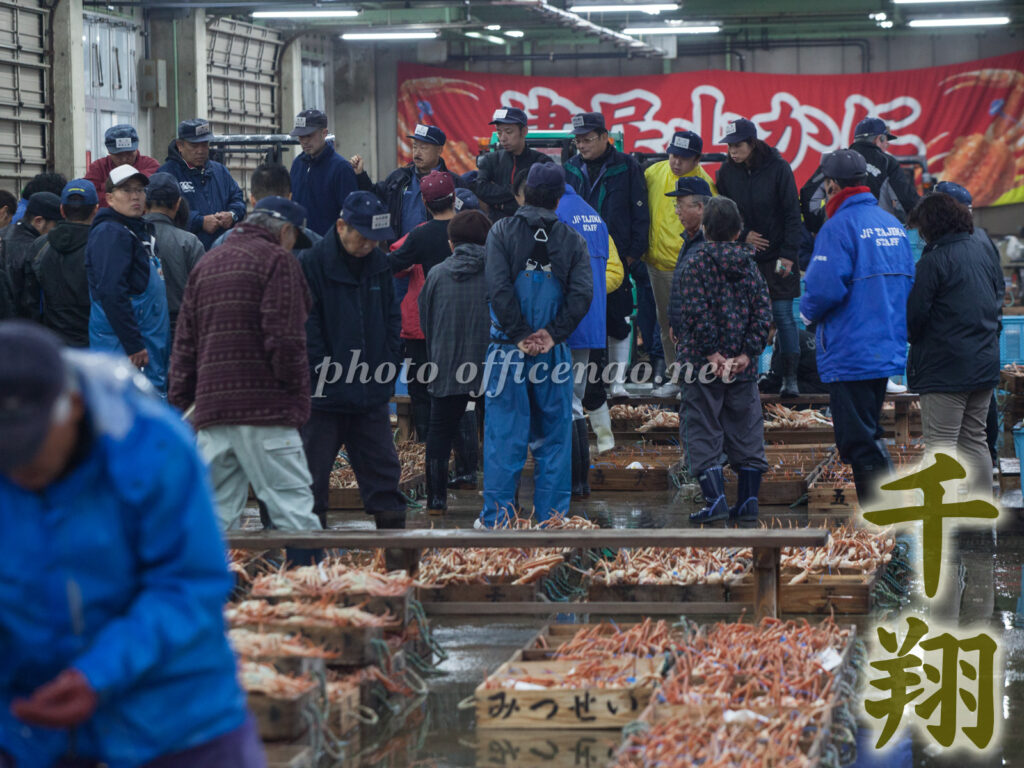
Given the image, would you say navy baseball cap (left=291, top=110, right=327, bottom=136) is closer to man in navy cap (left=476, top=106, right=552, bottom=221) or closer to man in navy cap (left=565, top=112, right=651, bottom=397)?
man in navy cap (left=476, top=106, right=552, bottom=221)

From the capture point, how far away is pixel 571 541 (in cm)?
573

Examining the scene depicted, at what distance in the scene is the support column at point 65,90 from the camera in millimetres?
14883

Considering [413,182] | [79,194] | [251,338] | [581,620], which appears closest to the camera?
[251,338]

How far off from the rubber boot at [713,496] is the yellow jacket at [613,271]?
1.85 m

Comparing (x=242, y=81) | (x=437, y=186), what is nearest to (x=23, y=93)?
(x=242, y=81)

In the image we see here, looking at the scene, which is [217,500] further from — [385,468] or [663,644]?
[663,644]

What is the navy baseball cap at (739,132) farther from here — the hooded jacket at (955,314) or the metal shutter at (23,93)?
the metal shutter at (23,93)

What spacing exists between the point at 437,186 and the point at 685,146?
226cm

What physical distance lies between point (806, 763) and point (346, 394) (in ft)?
10.2

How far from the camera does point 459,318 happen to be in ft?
26.0

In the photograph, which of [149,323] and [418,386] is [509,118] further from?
[149,323]

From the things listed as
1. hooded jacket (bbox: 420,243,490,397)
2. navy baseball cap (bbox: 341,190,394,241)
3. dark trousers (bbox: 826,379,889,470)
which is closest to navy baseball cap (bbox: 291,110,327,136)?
hooded jacket (bbox: 420,243,490,397)

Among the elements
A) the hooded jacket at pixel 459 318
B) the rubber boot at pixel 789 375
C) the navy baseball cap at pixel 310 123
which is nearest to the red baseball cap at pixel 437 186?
the hooded jacket at pixel 459 318

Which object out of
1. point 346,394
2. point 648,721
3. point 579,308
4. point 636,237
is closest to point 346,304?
point 346,394
